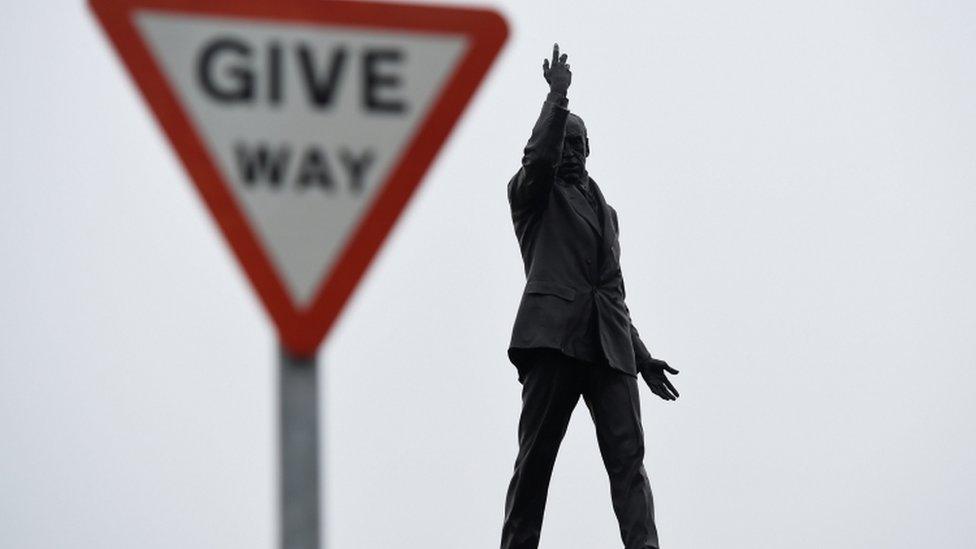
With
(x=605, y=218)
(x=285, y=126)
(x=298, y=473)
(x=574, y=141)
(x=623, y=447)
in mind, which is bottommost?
(x=623, y=447)

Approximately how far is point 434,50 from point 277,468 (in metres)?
0.70

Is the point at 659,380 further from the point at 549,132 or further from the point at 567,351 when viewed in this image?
the point at 549,132

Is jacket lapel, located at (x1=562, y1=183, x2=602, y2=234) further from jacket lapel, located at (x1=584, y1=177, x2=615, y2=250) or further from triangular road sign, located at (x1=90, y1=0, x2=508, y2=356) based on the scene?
triangular road sign, located at (x1=90, y1=0, x2=508, y2=356)

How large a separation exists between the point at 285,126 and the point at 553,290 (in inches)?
245

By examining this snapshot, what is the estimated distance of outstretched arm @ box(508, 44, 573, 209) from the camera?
8.38 meters

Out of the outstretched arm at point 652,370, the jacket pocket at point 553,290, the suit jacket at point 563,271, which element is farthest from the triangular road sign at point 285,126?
the outstretched arm at point 652,370

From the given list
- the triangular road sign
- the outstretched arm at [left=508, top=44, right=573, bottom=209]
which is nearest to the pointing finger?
the outstretched arm at [left=508, top=44, right=573, bottom=209]

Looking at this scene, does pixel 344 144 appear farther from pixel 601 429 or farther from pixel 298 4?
pixel 601 429

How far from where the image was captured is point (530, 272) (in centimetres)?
905

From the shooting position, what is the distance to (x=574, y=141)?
29.9 feet

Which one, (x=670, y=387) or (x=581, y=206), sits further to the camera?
(x=670, y=387)

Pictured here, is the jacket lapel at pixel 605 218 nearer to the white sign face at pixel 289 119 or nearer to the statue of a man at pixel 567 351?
the statue of a man at pixel 567 351

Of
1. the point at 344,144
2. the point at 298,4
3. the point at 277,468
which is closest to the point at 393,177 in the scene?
the point at 344,144

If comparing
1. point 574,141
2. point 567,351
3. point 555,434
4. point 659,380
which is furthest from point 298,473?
point 659,380
